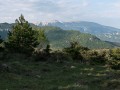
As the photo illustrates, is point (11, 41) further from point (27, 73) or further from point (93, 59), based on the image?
point (27, 73)

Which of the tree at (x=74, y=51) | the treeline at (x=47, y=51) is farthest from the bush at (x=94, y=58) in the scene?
the tree at (x=74, y=51)

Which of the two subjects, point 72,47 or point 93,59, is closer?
point 93,59

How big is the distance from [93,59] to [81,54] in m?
3.51

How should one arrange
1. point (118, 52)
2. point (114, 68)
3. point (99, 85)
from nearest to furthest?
point (99, 85)
point (114, 68)
point (118, 52)

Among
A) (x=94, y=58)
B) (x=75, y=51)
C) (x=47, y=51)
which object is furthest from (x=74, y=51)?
(x=47, y=51)

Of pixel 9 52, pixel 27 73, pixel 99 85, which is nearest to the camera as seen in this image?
pixel 99 85

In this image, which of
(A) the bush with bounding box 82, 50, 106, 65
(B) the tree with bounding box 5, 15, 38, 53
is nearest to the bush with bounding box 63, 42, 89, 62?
(A) the bush with bounding box 82, 50, 106, 65

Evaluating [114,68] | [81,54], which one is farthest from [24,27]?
[114,68]

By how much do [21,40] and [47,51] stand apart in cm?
986

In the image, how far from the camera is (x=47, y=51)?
6419 centimetres

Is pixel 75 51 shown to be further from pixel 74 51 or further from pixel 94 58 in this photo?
pixel 94 58

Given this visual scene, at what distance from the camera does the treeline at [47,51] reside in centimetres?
5856

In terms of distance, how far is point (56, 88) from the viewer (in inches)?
945

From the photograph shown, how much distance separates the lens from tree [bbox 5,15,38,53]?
68.4 metres
